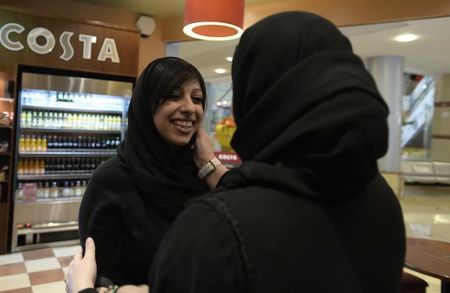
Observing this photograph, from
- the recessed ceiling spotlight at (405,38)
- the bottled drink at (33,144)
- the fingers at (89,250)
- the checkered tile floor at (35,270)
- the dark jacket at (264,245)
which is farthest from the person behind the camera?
the recessed ceiling spotlight at (405,38)

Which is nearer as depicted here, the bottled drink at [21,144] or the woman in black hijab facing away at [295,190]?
the woman in black hijab facing away at [295,190]

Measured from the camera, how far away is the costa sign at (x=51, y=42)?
4.15 meters

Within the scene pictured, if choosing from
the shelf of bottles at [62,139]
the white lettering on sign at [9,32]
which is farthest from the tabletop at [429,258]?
the white lettering on sign at [9,32]

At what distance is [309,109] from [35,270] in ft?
13.1

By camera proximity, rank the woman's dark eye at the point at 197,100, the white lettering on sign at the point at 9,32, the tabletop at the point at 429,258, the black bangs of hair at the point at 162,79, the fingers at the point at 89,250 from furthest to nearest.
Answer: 1. the white lettering on sign at the point at 9,32
2. the tabletop at the point at 429,258
3. the woman's dark eye at the point at 197,100
4. the black bangs of hair at the point at 162,79
5. the fingers at the point at 89,250

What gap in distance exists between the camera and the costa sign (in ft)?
13.6

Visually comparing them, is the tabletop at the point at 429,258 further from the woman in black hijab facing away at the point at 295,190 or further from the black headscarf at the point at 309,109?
the black headscarf at the point at 309,109

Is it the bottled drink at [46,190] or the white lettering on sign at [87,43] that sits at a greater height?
the white lettering on sign at [87,43]

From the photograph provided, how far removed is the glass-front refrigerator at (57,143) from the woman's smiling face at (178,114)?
11.4ft

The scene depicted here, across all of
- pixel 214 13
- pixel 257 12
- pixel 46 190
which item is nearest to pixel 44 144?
pixel 46 190

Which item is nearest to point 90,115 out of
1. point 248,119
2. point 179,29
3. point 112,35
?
point 112,35

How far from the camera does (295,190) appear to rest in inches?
23.6

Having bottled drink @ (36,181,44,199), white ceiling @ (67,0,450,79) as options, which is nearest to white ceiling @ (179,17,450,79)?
white ceiling @ (67,0,450,79)

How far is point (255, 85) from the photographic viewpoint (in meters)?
0.68
